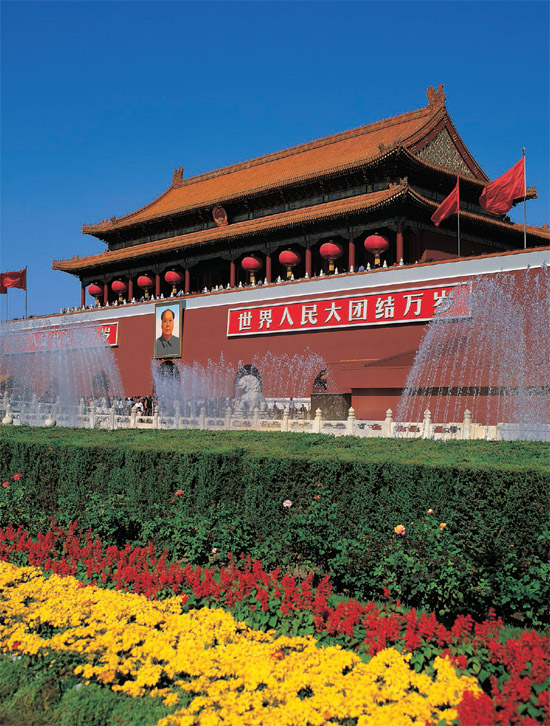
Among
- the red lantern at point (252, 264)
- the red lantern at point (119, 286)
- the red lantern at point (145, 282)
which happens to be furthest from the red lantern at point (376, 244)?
the red lantern at point (119, 286)

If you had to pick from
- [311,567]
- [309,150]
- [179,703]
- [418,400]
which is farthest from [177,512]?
[309,150]

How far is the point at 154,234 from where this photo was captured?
3073cm

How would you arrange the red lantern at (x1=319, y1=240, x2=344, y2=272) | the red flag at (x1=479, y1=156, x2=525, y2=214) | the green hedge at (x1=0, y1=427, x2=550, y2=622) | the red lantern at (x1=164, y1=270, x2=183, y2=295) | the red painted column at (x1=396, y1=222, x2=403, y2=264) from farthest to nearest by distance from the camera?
the red lantern at (x1=164, y1=270, x2=183, y2=295) → the red lantern at (x1=319, y1=240, x2=344, y2=272) → the red painted column at (x1=396, y1=222, x2=403, y2=264) → the red flag at (x1=479, y1=156, x2=525, y2=214) → the green hedge at (x1=0, y1=427, x2=550, y2=622)

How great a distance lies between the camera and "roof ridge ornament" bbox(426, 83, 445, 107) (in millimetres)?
24203

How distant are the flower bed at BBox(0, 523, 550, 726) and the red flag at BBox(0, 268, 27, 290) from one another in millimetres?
28104

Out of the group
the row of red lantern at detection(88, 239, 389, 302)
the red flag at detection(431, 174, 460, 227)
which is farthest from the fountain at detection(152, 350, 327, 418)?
the red flag at detection(431, 174, 460, 227)

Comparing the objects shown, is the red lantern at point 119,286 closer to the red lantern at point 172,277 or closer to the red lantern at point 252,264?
the red lantern at point 172,277

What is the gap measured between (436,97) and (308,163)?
5.26 meters

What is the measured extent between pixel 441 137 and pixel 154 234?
43.4 feet

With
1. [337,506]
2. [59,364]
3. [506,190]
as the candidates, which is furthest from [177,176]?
[337,506]

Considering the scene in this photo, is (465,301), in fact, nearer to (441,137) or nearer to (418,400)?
(418,400)

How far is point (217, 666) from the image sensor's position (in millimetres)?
3998

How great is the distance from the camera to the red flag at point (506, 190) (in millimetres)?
17719

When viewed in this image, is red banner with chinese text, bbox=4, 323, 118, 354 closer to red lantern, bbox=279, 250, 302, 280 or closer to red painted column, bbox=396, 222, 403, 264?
red lantern, bbox=279, 250, 302, 280
